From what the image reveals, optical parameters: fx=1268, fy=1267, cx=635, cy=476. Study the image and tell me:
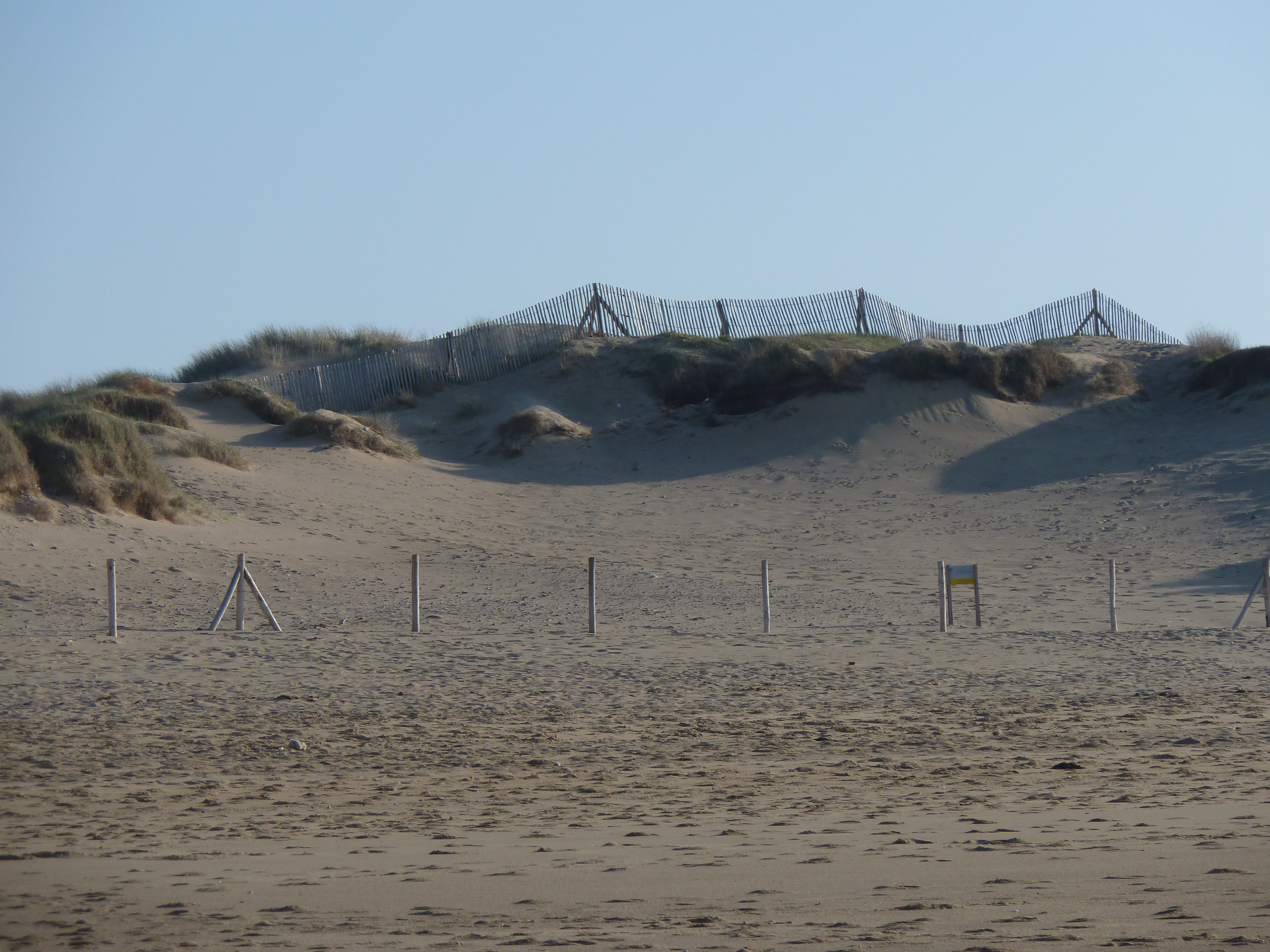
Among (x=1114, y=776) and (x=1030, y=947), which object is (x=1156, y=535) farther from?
(x=1030, y=947)

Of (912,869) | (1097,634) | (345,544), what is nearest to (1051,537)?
(1097,634)

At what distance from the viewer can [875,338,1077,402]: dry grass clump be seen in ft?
104

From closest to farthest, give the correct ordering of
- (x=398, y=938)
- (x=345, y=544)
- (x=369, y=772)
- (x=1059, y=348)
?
(x=398, y=938), (x=369, y=772), (x=345, y=544), (x=1059, y=348)

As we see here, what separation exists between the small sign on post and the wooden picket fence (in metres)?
19.9

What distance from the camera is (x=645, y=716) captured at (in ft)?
33.0

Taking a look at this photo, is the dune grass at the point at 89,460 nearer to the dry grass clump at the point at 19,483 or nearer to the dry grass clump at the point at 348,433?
the dry grass clump at the point at 19,483

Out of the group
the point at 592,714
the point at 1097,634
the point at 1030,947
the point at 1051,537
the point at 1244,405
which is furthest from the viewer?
the point at 1244,405

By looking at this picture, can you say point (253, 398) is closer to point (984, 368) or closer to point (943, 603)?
point (984, 368)

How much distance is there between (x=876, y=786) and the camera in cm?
745

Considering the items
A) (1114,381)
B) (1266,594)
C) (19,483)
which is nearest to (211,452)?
(19,483)

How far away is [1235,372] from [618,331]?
16.0m

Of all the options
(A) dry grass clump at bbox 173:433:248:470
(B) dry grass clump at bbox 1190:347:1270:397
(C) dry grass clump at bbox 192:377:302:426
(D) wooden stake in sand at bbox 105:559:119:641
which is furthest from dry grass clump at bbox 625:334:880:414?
(D) wooden stake in sand at bbox 105:559:119:641

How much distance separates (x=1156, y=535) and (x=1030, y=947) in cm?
1933

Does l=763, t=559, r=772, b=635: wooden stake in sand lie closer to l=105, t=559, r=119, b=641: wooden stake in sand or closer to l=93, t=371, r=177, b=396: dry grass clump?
l=105, t=559, r=119, b=641: wooden stake in sand
